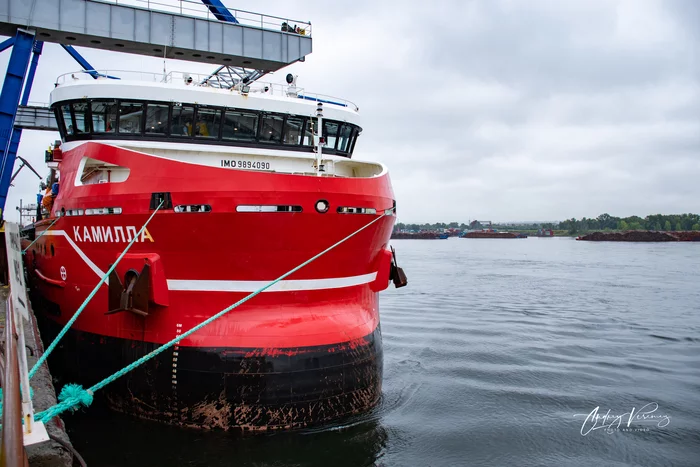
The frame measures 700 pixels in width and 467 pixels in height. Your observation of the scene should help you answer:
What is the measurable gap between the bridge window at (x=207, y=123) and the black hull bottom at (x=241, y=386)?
3618 millimetres

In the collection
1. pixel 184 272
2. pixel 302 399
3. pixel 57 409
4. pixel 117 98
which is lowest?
pixel 302 399

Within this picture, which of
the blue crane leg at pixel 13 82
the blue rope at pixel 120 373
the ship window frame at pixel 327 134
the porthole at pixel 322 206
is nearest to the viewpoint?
the blue rope at pixel 120 373

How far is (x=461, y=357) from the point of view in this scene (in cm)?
1260

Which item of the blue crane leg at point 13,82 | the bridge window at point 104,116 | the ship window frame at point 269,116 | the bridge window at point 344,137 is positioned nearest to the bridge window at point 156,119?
the bridge window at point 104,116

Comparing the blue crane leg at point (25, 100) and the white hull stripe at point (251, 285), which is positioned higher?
the blue crane leg at point (25, 100)

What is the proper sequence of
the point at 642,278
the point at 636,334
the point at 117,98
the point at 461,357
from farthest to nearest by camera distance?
the point at 642,278, the point at 636,334, the point at 461,357, the point at 117,98

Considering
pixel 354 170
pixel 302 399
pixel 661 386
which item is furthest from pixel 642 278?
A: pixel 302 399

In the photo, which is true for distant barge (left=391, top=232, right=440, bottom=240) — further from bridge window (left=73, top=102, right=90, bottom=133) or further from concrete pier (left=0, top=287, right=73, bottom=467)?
concrete pier (left=0, top=287, right=73, bottom=467)

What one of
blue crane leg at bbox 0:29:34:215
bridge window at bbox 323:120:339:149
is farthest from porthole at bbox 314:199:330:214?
blue crane leg at bbox 0:29:34:215

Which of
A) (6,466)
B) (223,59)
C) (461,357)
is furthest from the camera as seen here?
(223,59)

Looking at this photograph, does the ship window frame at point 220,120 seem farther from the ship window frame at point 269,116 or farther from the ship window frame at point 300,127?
the ship window frame at point 300,127

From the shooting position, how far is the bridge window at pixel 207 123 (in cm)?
887

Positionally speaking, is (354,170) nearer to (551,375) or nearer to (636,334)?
(551,375)

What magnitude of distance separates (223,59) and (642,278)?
86.9ft
